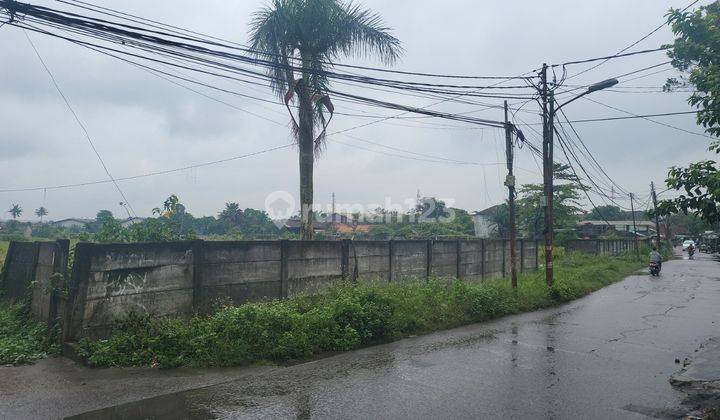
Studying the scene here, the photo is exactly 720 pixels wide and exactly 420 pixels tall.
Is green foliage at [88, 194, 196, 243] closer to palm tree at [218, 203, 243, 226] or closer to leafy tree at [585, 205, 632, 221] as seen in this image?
palm tree at [218, 203, 243, 226]

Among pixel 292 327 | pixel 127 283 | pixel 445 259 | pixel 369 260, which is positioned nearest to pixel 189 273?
pixel 127 283

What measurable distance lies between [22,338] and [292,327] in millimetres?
4331

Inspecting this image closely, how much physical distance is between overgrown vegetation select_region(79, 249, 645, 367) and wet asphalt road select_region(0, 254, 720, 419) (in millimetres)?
412

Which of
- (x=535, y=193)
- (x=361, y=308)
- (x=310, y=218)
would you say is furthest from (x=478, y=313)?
(x=535, y=193)

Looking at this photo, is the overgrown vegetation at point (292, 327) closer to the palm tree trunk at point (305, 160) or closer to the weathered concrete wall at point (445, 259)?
the palm tree trunk at point (305, 160)

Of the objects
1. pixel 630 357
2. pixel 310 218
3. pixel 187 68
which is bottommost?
pixel 630 357

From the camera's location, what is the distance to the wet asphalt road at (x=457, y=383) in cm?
540

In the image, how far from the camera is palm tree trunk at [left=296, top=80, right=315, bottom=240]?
1338 cm

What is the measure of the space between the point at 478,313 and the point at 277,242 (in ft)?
17.5

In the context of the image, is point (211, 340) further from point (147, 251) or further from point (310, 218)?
point (310, 218)

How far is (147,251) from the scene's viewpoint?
8.30 meters

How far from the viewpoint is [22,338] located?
7.70m

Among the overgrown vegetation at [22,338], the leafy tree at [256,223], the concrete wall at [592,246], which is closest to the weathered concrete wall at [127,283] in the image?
the overgrown vegetation at [22,338]

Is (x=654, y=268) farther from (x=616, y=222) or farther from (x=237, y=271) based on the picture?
(x=616, y=222)
